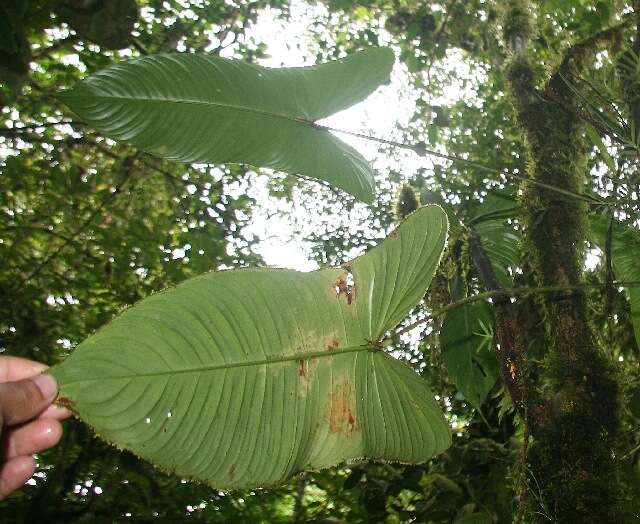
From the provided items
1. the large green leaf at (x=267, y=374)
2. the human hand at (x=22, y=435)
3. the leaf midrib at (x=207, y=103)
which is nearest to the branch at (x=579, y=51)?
the leaf midrib at (x=207, y=103)

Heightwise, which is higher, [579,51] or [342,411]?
[579,51]

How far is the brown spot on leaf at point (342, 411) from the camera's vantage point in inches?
34.5

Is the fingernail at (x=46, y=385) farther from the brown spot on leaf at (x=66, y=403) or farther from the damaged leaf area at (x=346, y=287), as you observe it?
the damaged leaf area at (x=346, y=287)

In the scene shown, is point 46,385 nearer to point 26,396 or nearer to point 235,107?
point 26,396

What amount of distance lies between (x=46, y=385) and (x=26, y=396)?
0.04 metres

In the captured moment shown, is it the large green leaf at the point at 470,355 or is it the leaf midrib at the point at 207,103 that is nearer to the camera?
the leaf midrib at the point at 207,103

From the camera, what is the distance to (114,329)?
25.4 inches

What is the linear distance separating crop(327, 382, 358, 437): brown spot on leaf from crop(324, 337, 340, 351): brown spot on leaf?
7 cm

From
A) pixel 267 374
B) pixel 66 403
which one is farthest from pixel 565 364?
pixel 66 403

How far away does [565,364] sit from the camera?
1226 millimetres

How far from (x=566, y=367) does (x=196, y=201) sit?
2.77 m

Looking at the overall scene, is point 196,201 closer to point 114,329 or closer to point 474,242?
point 474,242

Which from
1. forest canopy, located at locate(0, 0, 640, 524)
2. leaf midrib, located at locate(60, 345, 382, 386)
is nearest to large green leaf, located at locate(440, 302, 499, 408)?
forest canopy, located at locate(0, 0, 640, 524)

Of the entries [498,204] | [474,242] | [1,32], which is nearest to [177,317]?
[474,242]
